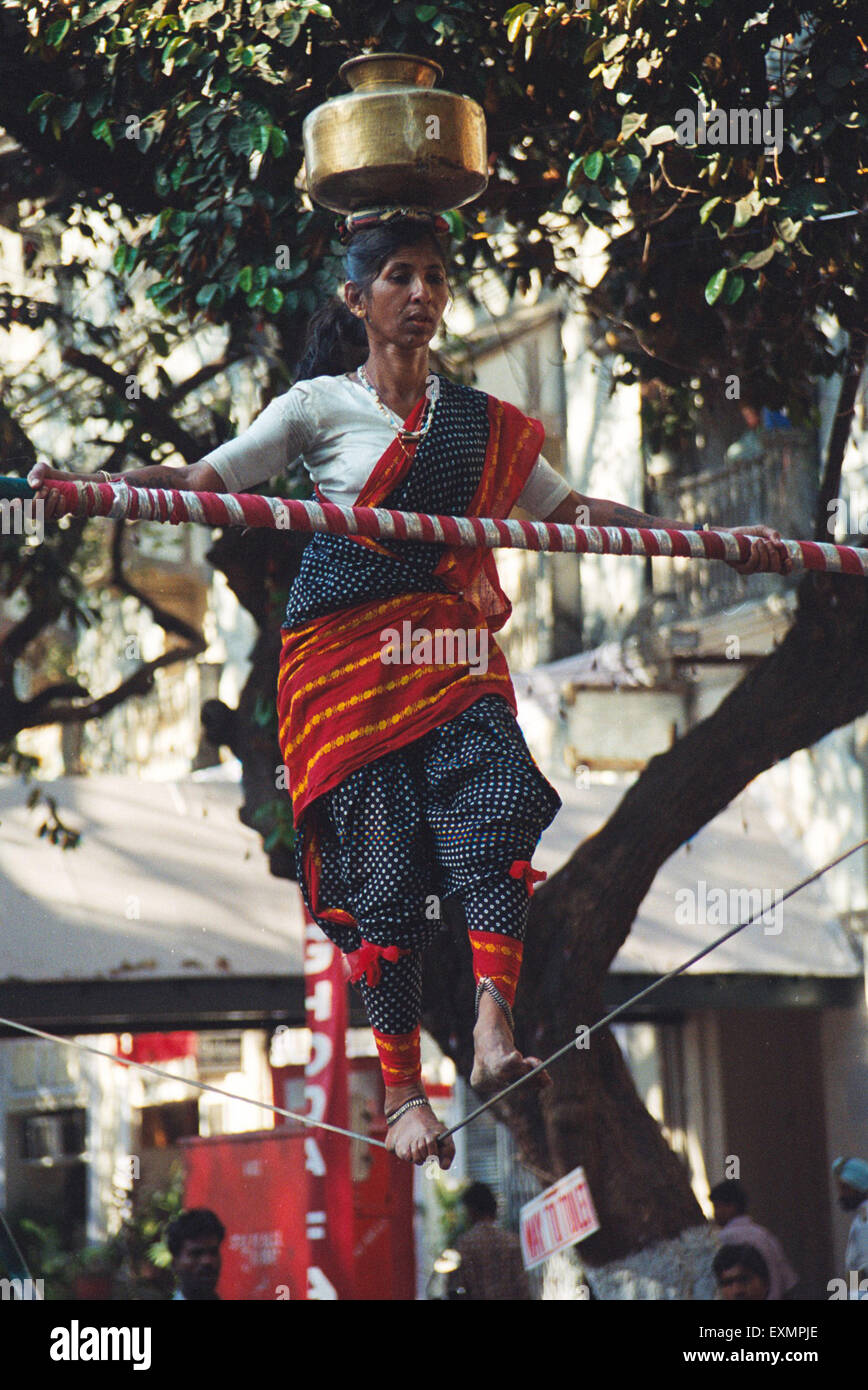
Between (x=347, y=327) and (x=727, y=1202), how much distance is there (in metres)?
5.24

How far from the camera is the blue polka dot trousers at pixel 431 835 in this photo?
3477 mm

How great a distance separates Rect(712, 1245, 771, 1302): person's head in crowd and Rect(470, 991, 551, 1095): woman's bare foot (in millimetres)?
3091

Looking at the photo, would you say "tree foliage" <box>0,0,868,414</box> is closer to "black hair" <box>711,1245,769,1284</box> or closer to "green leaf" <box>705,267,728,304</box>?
"green leaf" <box>705,267,728,304</box>

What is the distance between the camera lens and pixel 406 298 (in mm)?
3576

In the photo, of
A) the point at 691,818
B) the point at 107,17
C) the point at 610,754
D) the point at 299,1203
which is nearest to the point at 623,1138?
the point at 691,818

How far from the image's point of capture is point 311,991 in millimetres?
6617

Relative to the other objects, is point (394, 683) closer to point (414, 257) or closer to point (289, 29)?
point (414, 257)

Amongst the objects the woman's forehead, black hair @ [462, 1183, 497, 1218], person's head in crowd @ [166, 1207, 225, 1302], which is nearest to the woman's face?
the woman's forehead

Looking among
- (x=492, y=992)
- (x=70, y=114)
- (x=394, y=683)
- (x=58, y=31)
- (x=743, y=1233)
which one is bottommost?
(x=743, y=1233)

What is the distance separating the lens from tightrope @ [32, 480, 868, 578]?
3244 millimetres

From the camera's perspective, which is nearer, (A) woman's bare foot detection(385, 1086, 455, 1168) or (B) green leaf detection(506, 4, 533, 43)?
(A) woman's bare foot detection(385, 1086, 455, 1168)

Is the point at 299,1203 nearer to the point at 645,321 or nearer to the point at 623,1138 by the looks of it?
the point at 623,1138

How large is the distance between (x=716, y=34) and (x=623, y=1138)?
371 cm

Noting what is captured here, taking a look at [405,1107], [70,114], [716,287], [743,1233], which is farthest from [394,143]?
[743,1233]
